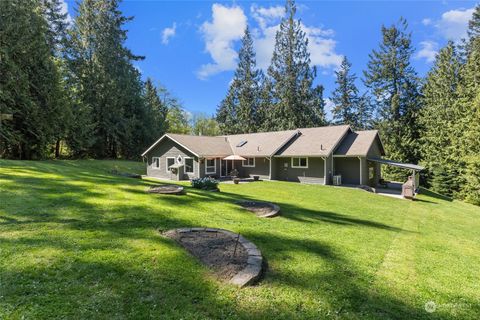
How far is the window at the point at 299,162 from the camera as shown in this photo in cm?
2039

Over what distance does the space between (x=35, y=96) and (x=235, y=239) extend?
2490cm

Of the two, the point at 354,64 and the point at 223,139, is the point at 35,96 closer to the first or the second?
the point at 223,139

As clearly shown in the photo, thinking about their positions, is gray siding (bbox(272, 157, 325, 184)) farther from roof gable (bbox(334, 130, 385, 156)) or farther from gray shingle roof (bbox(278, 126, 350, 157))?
roof gable (bbox(334, 130, 385, 156))

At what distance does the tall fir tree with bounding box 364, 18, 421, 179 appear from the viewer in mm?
28641

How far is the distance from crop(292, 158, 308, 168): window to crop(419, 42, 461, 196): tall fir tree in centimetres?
1236

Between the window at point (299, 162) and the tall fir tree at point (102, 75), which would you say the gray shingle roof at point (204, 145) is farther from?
the tall fir tree at point (102, 75)

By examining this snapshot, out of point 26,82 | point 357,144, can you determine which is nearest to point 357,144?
point 357,144

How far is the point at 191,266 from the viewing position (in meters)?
4.02

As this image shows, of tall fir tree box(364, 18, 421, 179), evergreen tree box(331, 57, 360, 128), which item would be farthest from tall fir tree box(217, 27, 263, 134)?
tall fir tree box(364, 18, 421, 179)

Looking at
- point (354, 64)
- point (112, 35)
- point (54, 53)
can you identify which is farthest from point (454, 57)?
point (54, 53)

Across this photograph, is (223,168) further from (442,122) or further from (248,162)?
(442,122)

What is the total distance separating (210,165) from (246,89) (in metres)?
20.1

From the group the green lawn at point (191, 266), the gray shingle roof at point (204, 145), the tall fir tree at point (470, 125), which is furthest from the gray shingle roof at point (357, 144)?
the green lawn at point (191, 266)

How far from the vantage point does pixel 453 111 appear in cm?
2447
